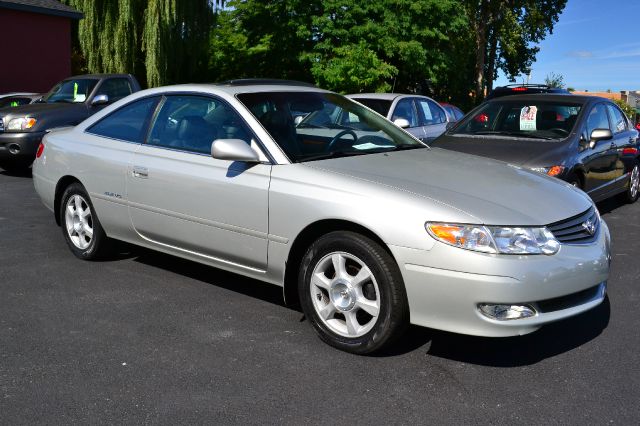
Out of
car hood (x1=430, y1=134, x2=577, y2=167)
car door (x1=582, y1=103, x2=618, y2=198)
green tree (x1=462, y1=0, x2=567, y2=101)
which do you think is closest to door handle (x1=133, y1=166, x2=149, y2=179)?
car hood (x1=430, y1=134, x2=577, y2=167)

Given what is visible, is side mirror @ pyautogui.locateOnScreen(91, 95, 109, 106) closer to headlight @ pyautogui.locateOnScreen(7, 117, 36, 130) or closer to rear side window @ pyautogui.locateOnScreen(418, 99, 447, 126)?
headlight @ pyautogui.locateOnScreen(7, 117, 36, 130)

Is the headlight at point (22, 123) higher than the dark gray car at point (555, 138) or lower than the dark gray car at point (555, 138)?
lower

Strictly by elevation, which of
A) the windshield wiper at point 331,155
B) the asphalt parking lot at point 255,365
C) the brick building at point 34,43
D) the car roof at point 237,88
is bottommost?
the asphalt parking lot at point 255,365

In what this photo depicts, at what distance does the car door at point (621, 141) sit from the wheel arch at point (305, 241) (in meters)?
5.44

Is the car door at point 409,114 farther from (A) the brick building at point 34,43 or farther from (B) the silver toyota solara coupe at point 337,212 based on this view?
(A) the brick building at point 34,43

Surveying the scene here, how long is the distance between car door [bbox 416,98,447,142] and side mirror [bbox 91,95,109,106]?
16.7 feet

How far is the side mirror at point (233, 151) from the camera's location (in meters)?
4.34

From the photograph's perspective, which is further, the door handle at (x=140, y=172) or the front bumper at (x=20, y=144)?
the front bumper at (x=20, y=144)

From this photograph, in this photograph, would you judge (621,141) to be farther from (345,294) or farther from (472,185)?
(345,294)

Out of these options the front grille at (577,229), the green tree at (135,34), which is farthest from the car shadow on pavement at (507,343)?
the green tree at (135,34)

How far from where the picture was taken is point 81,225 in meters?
5.91

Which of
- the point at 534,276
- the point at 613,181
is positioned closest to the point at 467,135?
the point at 613,181

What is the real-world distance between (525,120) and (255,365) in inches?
206

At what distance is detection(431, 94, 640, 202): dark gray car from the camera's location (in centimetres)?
721
